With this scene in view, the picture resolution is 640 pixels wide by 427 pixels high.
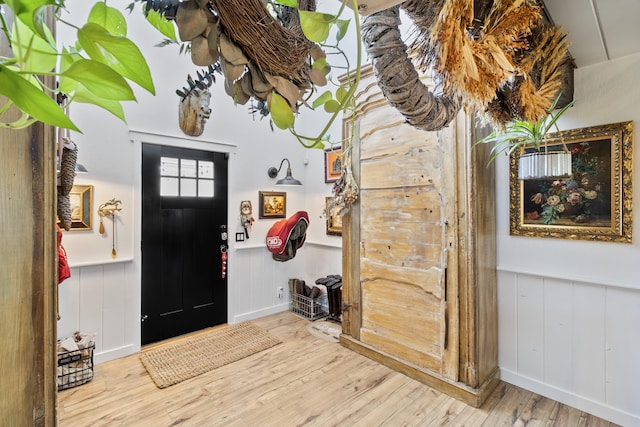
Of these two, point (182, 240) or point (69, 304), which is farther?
point (182, 240)

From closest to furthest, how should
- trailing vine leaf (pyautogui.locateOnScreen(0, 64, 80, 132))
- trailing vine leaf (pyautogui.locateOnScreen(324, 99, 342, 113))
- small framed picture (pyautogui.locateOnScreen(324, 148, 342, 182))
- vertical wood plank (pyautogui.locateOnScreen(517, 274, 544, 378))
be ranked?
trailing vine leaf (pyautogui.locateOnScreen(0, 64, 80, 132)), trailing vine leaf (pyautogui.locateOnScreen(324, 99, 342, 113)), vertical wood plank (pyautogui.locateOnScreen(517, 274, 544, 378)), small framed picture (pyautogui.locateOnScreen(324, 148, 342, 182))

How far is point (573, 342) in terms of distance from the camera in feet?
6.27

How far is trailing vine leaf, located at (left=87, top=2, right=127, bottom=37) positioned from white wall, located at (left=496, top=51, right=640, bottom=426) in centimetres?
238

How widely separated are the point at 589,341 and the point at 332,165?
266 centimetres

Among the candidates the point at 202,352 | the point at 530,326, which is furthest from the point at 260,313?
the point at 530,326

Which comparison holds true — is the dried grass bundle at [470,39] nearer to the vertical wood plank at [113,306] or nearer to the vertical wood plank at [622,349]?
the vertical wood plank at [622,349]

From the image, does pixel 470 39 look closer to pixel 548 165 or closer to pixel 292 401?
pixel 548 165

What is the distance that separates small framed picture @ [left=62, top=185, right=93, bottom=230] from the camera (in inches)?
93.7

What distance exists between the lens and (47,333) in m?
0.56

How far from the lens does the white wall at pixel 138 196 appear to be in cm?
246

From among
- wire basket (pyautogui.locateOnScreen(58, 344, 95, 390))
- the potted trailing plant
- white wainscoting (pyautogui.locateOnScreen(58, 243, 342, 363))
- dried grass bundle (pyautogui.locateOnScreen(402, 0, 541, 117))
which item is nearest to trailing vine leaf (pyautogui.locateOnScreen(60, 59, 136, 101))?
dried grass bundle (pyautogui.locateOnScreen(402, 0, 541, 117))

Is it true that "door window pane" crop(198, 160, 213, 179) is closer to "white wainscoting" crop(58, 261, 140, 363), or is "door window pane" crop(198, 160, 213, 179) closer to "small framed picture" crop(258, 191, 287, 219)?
"small framed picture" crop(258, 191, 287, 219)

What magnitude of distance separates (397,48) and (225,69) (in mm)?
851

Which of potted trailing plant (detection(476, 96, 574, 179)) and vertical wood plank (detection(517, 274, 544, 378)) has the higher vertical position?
potted trailing plant (detection(476, 96, 574, 179))
